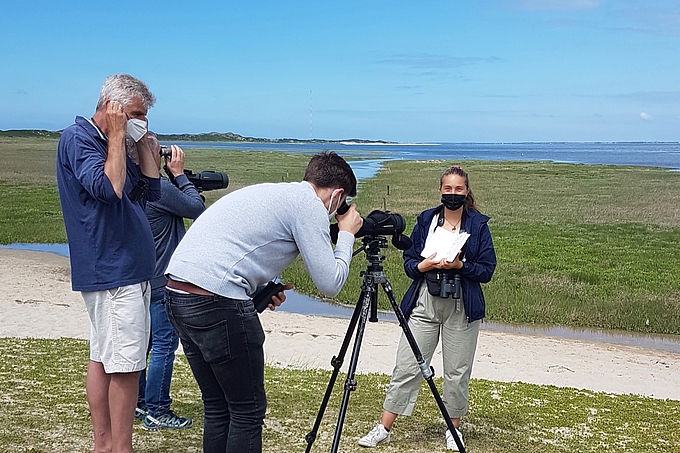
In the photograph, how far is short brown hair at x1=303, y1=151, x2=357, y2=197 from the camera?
10.5 ft

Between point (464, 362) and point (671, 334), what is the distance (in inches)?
355

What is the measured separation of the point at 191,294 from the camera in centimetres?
309

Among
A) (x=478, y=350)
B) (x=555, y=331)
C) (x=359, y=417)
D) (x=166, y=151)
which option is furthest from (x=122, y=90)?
(x=555, y=331)

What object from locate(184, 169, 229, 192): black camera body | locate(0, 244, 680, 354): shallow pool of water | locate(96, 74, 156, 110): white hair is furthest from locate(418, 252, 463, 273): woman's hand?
locate(0, 244, 680, 354): shallow pool of water

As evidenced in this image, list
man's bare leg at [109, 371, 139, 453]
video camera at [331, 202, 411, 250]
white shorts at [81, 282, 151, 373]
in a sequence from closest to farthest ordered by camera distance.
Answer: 1. white shorts at [81, 282, 151, 373]
2. man's bare leg at [109, 371, 139, 453]
3. video camera at [331, 202, 411, 250]

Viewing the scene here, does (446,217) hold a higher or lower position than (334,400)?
higher

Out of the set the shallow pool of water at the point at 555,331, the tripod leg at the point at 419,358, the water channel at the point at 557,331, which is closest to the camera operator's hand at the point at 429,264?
the tripod leg at the point at 419,358

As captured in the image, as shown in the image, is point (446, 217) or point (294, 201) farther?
point (446, 217)

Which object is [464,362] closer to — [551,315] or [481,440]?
[481,440]

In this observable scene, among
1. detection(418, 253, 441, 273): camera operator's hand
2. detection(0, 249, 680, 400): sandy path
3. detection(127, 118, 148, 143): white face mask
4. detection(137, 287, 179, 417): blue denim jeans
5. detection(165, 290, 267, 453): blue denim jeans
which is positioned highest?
detection(127, 118, 148, 143): white face mask

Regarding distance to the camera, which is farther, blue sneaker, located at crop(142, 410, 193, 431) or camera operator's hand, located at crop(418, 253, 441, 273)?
blue sneaker, located at crop(142, 410, 193, 431)

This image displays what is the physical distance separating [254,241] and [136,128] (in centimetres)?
96

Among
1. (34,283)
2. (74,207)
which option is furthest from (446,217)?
(34,283)

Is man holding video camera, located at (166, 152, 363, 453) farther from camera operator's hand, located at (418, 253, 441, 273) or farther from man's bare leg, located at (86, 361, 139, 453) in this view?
camera operator's hand, located at (418, 253, 441, 273)
